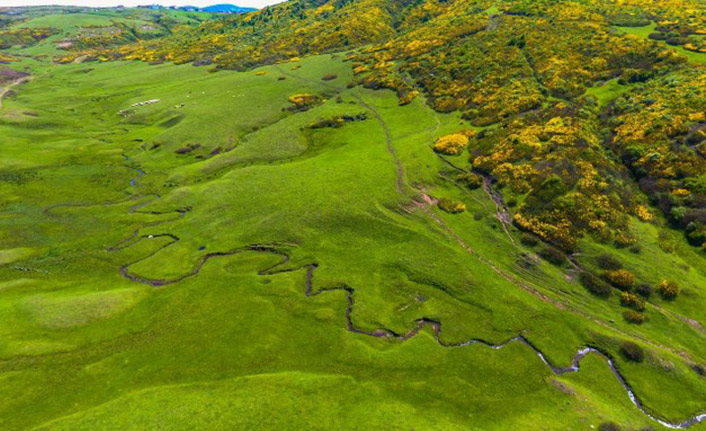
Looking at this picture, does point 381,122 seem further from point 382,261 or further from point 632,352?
point 632,352

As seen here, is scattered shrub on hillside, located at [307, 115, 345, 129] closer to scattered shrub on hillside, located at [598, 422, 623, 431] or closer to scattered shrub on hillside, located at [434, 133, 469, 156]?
scattered shrub on hillside, located at [434, 133, 469, 156]

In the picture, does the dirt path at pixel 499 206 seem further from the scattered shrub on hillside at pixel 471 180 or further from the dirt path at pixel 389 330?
the dirt path at pixel 389 330

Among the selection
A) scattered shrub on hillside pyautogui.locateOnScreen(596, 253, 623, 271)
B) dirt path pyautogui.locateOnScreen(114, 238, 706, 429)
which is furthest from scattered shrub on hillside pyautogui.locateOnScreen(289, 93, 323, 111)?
scattered shrub on hillside pyautogui.locateOnScreen(596, 253, 623, 271)

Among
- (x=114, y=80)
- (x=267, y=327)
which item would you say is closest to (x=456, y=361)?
(x=267, y=327)

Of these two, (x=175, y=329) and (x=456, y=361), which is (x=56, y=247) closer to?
(x=175, y=329)

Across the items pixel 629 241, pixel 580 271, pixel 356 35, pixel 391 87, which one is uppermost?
pixel 356 35

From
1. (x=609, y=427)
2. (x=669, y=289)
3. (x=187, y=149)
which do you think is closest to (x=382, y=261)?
(x=609, y=427)

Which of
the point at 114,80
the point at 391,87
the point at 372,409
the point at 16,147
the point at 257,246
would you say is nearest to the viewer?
the point at 372,409
